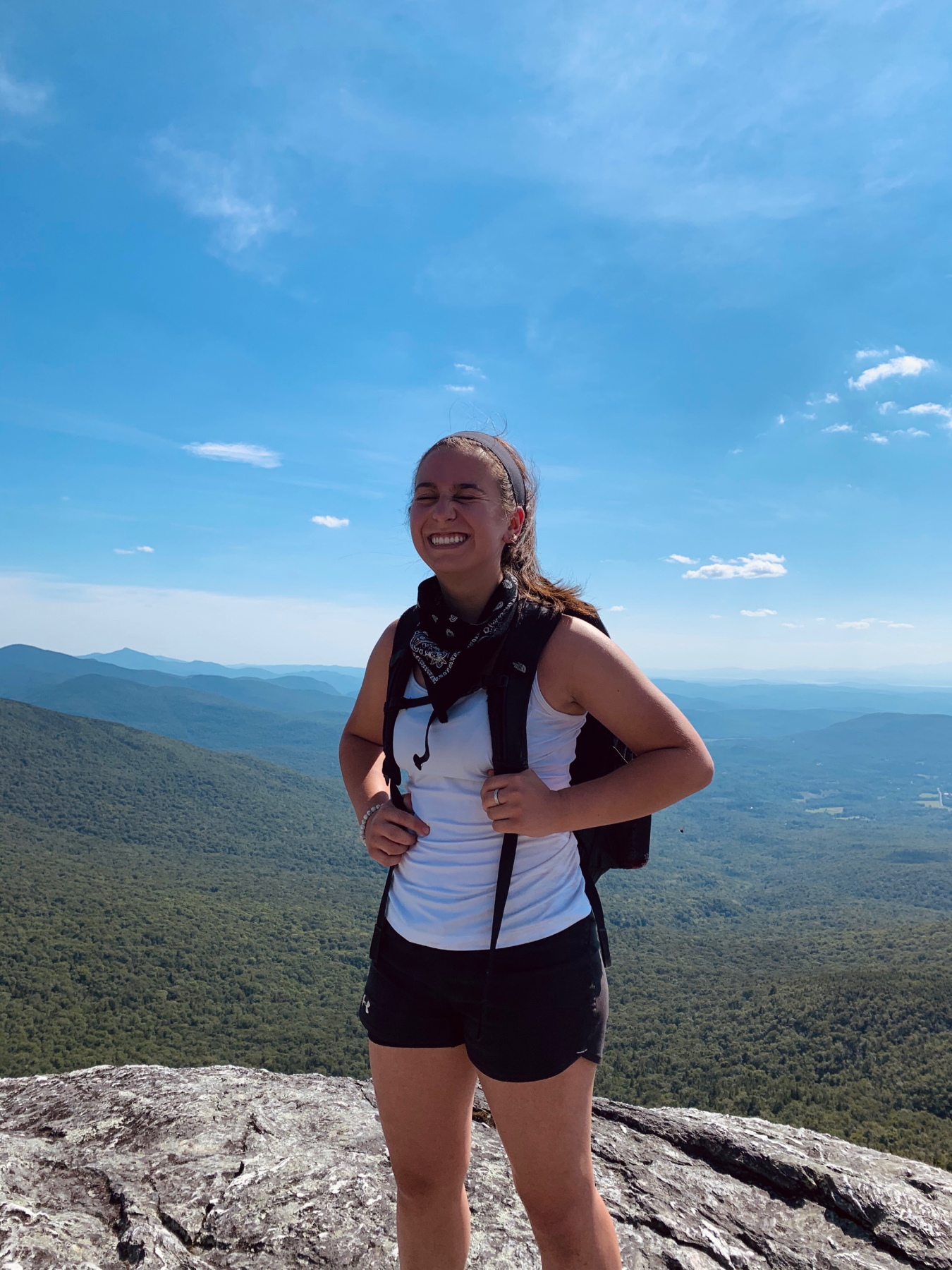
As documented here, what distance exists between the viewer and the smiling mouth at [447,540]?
1938 mm

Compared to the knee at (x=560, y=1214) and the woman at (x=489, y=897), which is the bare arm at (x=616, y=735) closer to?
the woman at (x=489, y=897)

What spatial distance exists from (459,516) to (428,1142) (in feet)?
5.85

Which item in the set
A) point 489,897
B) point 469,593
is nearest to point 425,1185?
point 489,897

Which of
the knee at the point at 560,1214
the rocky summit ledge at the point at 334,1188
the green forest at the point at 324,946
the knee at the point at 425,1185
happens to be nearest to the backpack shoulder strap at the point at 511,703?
the knee at the point at 560,1214

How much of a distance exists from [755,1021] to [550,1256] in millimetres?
64779

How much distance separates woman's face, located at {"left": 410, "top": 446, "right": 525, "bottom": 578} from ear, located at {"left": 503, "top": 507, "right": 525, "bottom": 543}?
5 cm

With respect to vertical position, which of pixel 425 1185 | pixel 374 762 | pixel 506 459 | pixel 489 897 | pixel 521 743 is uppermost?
pixel 506 459

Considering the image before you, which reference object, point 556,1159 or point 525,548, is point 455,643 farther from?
point 556,1159

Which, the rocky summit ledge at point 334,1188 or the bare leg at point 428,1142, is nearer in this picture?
the bare leg at point 428,1142

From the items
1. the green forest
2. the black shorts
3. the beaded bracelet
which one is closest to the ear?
the beaded bracelet

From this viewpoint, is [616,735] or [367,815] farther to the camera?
[367,815]

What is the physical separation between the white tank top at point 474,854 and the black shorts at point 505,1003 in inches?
2.0

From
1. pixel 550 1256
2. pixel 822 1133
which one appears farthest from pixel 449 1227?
pixel 822 1133

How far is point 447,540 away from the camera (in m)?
1.95
